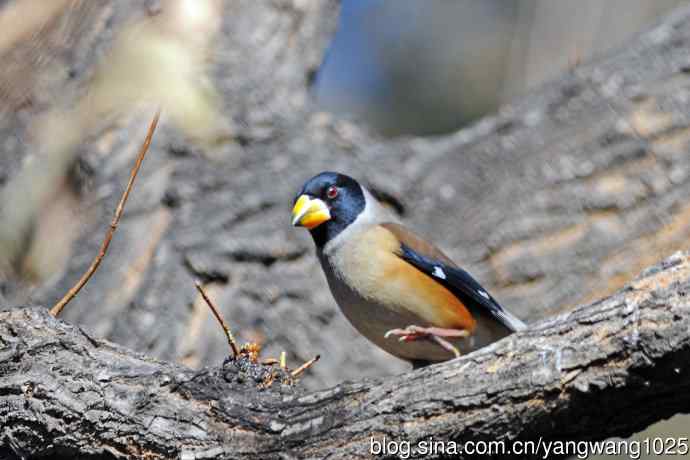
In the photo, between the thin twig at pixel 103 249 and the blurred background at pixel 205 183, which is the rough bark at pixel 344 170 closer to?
the blurred background at pixel 205 183

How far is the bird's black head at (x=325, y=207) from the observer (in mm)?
5219

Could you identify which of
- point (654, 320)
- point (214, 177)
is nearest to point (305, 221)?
point (214, 177)

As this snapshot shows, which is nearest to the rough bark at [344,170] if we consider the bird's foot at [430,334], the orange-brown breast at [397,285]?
the orange-brown breast at [397,285]

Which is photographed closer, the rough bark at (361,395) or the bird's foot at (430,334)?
the rough bark at (361,395)

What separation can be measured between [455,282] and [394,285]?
0.40 metres

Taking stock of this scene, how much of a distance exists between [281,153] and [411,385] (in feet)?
10.2

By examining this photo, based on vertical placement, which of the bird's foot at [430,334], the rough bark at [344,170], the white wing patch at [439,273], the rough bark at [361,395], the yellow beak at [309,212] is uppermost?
the rough bark at [344,170]

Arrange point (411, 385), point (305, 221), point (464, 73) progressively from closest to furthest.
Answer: point (411, 385)
point (305, 221)
point (464, 73)

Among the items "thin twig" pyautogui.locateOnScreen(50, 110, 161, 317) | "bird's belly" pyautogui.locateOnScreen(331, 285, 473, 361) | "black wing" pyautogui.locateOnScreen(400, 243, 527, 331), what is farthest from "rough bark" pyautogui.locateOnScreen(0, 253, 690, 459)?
"black wing" pyautogui.locateOnScreen(400, 243, 527, 331)

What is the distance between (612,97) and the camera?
602 centimetres

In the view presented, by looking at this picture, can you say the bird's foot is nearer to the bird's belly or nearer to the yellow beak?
the bird's belly

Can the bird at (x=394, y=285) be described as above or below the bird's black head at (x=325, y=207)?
below

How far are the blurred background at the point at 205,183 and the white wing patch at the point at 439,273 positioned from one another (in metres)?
1.11

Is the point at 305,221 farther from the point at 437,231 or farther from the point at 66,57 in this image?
the point at 66,57
